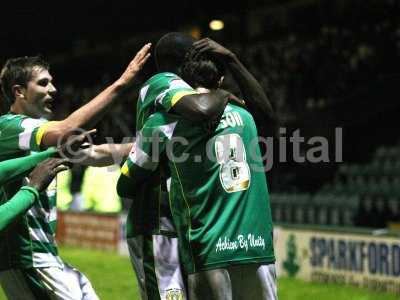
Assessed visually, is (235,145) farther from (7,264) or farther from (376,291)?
(376,291)

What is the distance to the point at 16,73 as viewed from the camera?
4.48 metres

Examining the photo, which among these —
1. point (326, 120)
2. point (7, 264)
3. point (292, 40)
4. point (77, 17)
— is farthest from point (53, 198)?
point (77, 17)

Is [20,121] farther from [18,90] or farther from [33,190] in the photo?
[33,190]

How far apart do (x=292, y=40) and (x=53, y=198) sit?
55.4 feet

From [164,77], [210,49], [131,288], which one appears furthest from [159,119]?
[131,288]

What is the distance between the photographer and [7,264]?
425 cm

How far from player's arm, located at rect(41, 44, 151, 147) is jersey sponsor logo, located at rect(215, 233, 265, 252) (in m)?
0.90

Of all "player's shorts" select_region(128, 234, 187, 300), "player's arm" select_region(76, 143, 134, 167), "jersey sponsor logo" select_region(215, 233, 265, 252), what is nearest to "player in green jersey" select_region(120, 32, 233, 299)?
"player's shorts" select_region(128, 234, 187, 300)

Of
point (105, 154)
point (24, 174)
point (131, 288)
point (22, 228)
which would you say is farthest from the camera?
point (131, 288)

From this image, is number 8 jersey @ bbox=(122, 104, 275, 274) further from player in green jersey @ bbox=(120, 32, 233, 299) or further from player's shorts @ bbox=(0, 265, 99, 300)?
player's shorts @ bbox=(0, 265, 99, 300)

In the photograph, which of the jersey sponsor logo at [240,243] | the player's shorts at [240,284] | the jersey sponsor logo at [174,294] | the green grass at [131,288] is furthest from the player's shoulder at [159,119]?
the green grass at [131,288]

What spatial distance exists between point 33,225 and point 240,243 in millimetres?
1193

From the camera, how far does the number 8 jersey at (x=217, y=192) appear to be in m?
3.90

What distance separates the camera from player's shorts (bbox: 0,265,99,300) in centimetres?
424
